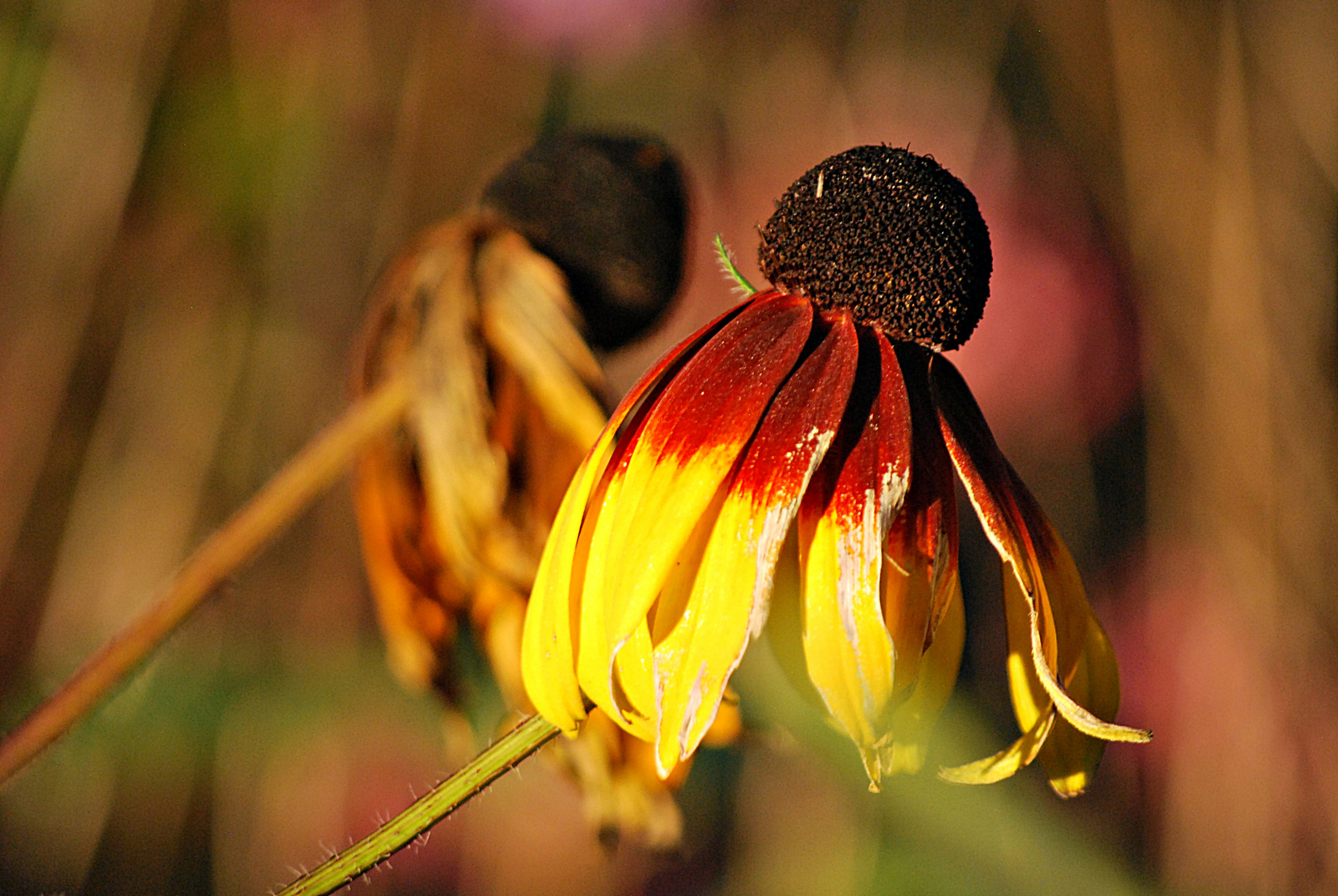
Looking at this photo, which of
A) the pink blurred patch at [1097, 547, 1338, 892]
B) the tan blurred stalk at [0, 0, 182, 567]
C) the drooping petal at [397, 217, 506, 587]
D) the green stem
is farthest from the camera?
the pink blurred patch at [1097, 547, 1338, 892]

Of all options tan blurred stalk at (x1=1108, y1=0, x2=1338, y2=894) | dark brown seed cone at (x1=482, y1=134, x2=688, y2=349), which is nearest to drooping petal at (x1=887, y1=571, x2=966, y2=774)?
dark brown seed cone at (x1=482, y1=134, x2=688, y2=349)

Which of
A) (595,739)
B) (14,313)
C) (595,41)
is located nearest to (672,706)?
(595,739)

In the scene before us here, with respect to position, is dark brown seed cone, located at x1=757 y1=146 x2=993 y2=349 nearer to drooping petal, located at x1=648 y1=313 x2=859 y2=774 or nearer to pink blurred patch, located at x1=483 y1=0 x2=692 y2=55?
drooping petal, located at x1=648 y1=313 x2=859 y2=774

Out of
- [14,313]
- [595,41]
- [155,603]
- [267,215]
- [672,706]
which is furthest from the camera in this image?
[595,41]

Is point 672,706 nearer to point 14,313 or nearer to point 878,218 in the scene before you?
point 878,218

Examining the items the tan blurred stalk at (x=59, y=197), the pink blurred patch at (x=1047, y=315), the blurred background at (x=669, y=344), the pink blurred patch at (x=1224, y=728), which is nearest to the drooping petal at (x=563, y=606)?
the blurred background at (x=669, y=344)

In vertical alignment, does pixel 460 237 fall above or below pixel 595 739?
above

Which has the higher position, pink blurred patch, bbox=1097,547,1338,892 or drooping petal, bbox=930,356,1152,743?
drooping petal, bbox=930,356,1152,743

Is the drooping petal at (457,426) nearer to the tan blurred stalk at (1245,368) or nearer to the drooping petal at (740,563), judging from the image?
the drooping petal at (740,563)
